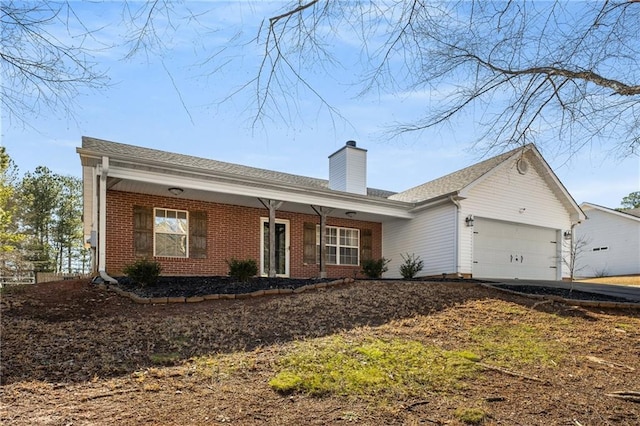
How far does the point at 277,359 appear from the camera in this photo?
4840mm

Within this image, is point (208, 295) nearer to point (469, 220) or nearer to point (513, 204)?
point (469, 220)

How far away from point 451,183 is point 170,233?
906cm

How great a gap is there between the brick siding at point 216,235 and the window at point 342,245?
19 cm

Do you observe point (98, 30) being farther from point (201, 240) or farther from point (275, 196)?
point (201, 240)

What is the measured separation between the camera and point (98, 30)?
356cm

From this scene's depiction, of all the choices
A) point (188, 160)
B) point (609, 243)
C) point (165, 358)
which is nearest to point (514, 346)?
point (165, 358)

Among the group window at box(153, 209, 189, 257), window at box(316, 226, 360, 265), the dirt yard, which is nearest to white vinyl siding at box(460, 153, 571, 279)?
window at box(316, 226, 360, 265)

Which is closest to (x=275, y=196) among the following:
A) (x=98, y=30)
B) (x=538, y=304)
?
(x=538, y=304)

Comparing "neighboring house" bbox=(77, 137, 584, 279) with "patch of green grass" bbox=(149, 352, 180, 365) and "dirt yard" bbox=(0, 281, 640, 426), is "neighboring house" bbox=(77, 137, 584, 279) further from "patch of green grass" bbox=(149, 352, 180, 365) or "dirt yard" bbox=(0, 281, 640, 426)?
"patch of green grass" bbox=(149, 352, 180, 365)

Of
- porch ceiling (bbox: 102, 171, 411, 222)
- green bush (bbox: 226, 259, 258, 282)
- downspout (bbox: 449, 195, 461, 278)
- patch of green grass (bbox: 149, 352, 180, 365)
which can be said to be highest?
porch ceiling (bbox: 102, 171, 411, 222)

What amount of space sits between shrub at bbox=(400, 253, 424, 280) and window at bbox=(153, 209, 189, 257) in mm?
6458

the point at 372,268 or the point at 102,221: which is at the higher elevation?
the point at 102,221

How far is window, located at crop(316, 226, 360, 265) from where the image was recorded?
15.2 metres

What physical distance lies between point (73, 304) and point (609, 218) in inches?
1049
